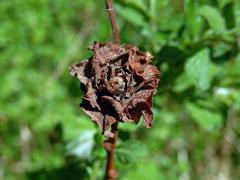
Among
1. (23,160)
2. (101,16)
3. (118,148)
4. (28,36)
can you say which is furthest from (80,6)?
(118,148)

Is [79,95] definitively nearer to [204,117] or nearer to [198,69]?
[204,117]

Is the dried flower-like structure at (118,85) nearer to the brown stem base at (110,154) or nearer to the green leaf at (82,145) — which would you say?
the brown stem base at (110,154)

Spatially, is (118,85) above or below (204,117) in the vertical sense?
above

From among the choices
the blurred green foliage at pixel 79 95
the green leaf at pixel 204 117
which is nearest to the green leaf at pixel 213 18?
the blurred green foliage at pixel 79 95

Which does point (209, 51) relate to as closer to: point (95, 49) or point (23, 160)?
point (95, 49)

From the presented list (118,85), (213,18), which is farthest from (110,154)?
(213,18)

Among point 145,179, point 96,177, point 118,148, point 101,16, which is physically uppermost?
point 101,16

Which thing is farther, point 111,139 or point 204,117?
point 204,117

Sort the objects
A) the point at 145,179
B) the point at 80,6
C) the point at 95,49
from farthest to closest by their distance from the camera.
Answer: the point at 80,6
the point at 145,179
the point at 95,49
